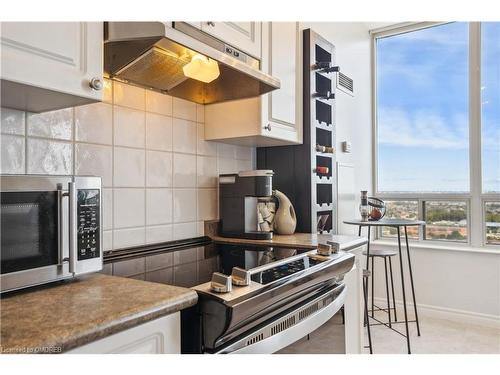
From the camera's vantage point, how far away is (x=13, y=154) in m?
1.16

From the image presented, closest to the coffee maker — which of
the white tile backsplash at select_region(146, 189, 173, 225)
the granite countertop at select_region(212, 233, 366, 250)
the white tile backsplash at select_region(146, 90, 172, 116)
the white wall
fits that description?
the granite countertop at select_region(212, 233, 366, 250)

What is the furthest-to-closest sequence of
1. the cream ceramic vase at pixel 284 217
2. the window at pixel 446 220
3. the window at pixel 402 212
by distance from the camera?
1. the window at pixel 402 212
2. the window at pixel 446 220
3. the cream ceramic vase at pixel 284 217

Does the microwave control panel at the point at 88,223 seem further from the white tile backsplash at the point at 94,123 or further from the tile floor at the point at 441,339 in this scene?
the tile floor at the point at 441,339

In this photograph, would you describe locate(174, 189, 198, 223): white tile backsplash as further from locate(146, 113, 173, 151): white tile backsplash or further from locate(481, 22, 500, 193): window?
locate(481, 22, 500, 193): window

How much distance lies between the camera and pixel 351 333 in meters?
Result: 1.78

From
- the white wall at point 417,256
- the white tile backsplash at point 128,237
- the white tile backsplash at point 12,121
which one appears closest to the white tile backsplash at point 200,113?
the white tile backsplash at point 128,237

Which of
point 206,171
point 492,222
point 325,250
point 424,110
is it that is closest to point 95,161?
point 206,171

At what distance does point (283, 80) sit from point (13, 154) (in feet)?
4.37

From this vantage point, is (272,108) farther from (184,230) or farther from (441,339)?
(441,339)

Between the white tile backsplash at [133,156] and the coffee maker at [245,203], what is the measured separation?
0.09 meters

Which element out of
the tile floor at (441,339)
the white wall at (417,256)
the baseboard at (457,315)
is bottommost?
the tile floor at (441,339)

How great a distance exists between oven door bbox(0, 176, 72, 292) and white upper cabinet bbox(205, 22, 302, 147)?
1.01 meters

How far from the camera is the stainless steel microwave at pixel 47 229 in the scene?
900 mm
